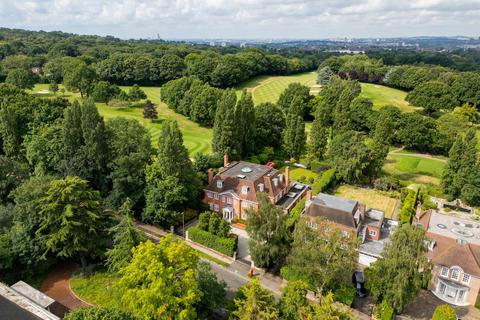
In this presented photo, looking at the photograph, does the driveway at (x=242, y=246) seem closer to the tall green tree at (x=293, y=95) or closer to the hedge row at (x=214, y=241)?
the hedge row at (x=214, y=241)

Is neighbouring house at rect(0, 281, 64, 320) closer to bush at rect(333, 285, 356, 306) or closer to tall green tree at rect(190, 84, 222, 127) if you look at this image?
bush at rect(333, 285, 356, 306)

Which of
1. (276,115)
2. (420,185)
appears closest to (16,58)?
(276,115)

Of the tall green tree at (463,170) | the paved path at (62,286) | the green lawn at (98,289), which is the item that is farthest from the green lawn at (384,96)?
the paved path at (62,286)

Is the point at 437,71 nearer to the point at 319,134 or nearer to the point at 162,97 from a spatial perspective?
the point at 319,134

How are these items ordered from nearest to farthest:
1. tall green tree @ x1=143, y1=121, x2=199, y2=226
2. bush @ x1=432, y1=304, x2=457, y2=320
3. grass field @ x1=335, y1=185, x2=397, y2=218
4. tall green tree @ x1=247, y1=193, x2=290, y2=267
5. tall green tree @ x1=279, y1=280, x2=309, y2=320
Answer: tall green tree @ x1=279, y1=280, x2=309, y2=320 → bush @ x1=432, y1=304, x2=457, y2=320 → tall green tree @ x1=247, y1=193, x2=290, y2=267 → tall green tree @ x1=143, y1=121, x2=199, y2=226 → grass field @ x1=335, y1=185, x2=397, y2=218

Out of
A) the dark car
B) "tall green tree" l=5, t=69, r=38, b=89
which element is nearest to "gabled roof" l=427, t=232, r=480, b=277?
the dark car

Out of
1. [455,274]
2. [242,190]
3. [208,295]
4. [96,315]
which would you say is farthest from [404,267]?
[96,315]
